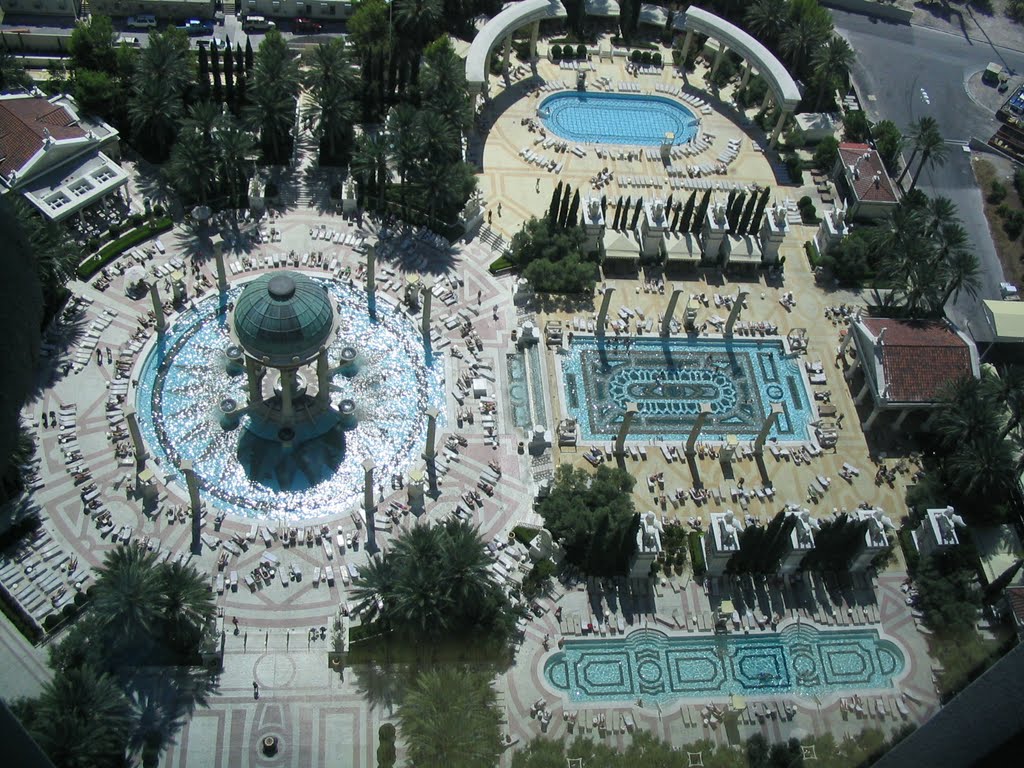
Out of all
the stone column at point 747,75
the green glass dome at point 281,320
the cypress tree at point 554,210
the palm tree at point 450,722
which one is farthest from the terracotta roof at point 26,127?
the stone column at point 747,75

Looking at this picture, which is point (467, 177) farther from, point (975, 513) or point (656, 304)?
point (975, 513)

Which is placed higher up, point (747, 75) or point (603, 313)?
point (747, 75)

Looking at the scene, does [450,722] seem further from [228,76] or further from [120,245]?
[228,76]

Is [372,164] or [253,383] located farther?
[372,164]

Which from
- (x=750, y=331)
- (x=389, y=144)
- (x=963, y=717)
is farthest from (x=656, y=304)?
(x=963, y=717)

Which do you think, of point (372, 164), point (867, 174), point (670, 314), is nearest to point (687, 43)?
point (867, 174)

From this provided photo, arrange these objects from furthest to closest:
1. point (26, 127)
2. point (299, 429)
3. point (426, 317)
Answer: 1. point (26, 127)
2. point (426, 317)
3. point (299, 429)

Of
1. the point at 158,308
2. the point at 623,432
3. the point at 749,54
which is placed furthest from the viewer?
the point at 749,54

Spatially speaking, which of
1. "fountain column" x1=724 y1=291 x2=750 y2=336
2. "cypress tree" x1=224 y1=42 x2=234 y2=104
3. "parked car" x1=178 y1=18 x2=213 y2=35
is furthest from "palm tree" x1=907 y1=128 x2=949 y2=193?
"parked car" x1=178 y1=18 x2=213 y2=35
